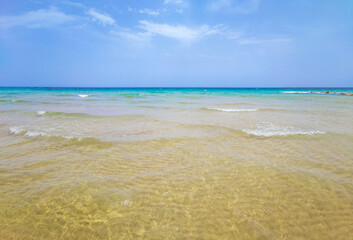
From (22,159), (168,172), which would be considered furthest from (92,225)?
(22,159)

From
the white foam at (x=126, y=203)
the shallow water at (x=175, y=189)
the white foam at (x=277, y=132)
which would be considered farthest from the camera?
the white foam at (x=277, y=132)

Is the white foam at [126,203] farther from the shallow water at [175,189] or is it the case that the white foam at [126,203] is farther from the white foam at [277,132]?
the white foam at [277,132]

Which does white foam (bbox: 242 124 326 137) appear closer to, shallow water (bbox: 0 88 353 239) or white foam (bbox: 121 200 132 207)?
shallow water (bbox: 0 88 353 239)

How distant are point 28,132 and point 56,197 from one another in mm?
5318

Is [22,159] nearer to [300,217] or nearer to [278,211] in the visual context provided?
[278,211]

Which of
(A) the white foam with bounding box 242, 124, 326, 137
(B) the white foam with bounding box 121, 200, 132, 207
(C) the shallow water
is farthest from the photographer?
(A) the white foam with bounding box 242, 124, 326, 137

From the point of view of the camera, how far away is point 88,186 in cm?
334

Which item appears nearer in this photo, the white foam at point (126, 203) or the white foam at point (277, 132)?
the white foam at point (126, 203)

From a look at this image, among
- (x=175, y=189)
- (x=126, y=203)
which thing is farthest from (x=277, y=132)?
(x=126, y=203)

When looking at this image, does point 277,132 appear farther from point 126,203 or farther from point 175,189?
point 126,203

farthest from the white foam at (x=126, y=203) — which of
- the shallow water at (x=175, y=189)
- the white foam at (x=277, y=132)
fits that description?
the white foam at (x=277, y=132)

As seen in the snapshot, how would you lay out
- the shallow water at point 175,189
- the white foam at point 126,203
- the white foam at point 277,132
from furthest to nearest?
the white foam at point 277,132
the white foam at point 126,203
the shallow water at point 175,189

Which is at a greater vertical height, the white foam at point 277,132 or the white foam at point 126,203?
the white foam at point 277,132

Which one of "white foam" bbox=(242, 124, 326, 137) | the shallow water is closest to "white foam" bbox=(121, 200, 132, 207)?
the shallow water
